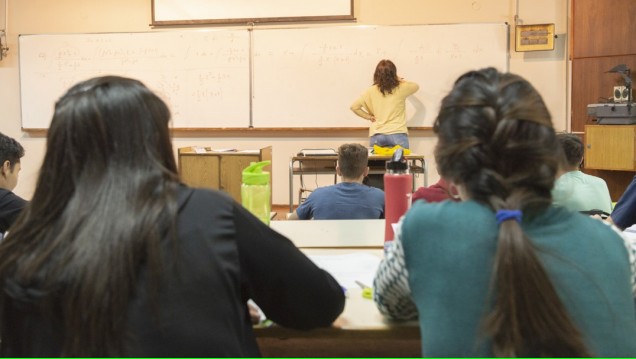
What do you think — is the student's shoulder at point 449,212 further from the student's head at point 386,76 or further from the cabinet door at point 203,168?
the student's head at point 386,76

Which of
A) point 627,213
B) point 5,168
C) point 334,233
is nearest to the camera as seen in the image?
point 334,233

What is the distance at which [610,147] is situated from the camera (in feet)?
16.5

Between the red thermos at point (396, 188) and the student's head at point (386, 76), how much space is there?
153 inches

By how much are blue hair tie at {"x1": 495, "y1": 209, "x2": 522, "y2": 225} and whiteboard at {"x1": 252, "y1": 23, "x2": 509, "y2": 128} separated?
5004mm

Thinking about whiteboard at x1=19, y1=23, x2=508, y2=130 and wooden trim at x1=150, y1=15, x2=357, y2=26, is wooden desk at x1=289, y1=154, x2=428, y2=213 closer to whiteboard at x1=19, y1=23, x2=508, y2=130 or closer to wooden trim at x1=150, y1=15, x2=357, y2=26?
whiteboard at x1=19, y1=23, x2=508, y2=130

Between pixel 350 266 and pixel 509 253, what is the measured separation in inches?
28.1

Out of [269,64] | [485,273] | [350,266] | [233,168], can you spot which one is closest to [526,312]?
[485,273]

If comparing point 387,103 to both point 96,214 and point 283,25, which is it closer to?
point 283,25

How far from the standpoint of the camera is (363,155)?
3.02m

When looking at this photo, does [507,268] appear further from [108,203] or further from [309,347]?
[309,347]

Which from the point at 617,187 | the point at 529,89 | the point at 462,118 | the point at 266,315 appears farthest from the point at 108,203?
the point at 617,187

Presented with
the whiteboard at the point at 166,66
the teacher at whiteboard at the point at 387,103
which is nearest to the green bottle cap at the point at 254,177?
the teacher at whiteboard at the point at 387,103

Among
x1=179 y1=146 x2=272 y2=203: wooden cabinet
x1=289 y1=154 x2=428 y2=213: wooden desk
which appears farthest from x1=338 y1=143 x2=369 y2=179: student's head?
x1=179 y1=146 x2=272 y2=203: wooden cabinet

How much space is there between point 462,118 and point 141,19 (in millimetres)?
5812
